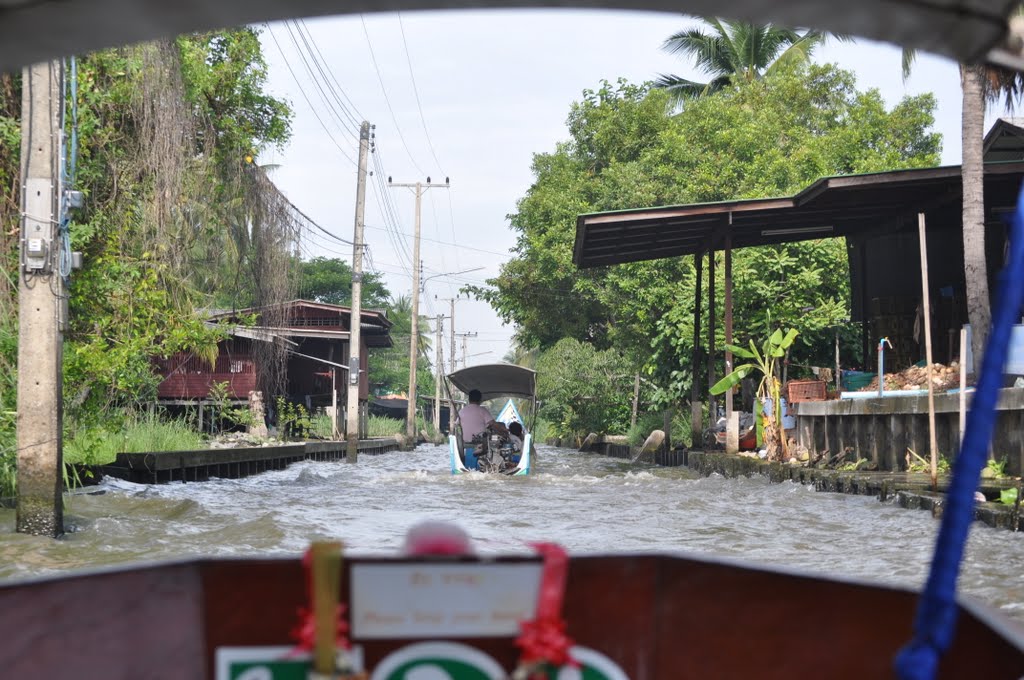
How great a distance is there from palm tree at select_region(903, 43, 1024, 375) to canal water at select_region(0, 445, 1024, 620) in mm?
2786

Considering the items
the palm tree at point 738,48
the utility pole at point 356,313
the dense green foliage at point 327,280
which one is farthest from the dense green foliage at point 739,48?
the dense green foliage at point 327,280

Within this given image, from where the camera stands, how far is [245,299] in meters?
23.5

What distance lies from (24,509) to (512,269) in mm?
30236

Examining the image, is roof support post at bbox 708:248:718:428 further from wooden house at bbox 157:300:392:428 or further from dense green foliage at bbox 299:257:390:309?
dense green foliage at bbox 299:257:390:309

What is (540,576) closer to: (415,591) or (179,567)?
(415,591)

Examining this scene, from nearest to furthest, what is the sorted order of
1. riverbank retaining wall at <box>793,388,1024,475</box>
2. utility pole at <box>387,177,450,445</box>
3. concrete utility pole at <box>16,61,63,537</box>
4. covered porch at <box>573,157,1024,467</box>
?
concrete utility pole at <box>16,61,63,537</box> → riverbank retaining wall at <box>793,388,1024,475</box> → covered porch at <box>573,157,1024,467</box> → utility pole at <box>387,177,450,445</box>

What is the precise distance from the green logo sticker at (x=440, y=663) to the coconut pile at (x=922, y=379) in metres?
12.5

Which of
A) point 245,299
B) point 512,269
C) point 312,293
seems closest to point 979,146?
point 245,299

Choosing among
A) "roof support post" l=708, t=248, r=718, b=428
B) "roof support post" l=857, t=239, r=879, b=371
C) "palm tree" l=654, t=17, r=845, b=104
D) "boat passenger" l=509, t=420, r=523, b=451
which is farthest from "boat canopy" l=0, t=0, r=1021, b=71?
"palm tree" l=654, t=17, r=845, b=104

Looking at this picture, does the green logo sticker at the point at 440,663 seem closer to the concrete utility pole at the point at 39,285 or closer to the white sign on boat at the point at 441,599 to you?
the white sign on boat at the point at 441,599

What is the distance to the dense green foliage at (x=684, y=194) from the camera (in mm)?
23547

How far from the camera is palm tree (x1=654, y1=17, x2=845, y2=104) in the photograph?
110 ft

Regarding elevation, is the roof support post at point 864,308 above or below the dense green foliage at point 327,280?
below

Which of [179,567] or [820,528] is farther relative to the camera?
[820,528]
